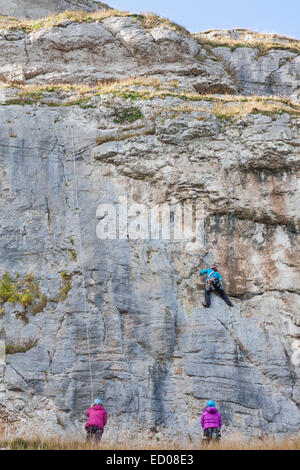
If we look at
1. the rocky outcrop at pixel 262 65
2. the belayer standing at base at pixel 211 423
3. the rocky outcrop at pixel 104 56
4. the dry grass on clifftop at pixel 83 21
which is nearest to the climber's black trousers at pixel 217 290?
the belayer standing at base at pixel 211 423

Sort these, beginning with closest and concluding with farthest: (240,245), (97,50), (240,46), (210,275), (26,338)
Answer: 1. (26,338)
2. (210,275)
3. (240,245)
4. (97,50)
5. (240,46)

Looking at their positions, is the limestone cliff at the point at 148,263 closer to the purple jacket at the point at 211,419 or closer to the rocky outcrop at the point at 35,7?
the purple jacket at the point at 211,419

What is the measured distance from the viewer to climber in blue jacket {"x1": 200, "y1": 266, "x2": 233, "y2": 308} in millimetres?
14641

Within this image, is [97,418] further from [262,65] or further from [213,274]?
[262,65]

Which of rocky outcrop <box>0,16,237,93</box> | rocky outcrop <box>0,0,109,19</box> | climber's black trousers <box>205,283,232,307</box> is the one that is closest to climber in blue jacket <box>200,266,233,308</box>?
climber's black trousers <box>205,283,232,307</box>

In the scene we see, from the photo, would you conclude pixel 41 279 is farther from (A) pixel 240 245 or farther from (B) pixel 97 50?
(B) pixel 97 50

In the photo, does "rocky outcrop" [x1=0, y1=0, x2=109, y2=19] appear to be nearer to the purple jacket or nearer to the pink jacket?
the pink jacket

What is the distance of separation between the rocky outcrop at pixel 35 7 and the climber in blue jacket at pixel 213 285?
75.1 feet

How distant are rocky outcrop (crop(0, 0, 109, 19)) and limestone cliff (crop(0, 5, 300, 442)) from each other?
14.4 metres

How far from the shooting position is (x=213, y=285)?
1481 cm

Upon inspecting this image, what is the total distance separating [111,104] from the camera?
18.1 meters

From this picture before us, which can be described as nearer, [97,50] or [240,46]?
[97,50]

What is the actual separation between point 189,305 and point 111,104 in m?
8.01
